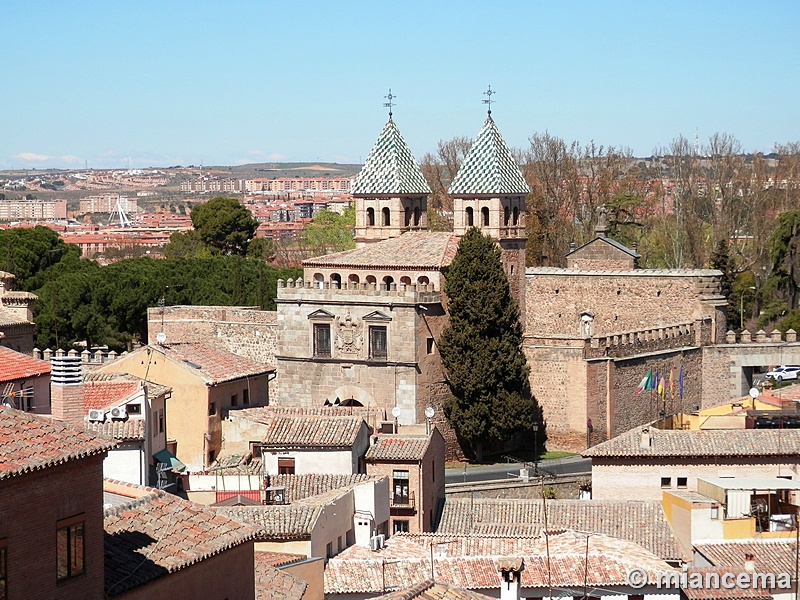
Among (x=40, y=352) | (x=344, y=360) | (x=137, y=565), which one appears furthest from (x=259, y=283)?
(x=137, y=565)

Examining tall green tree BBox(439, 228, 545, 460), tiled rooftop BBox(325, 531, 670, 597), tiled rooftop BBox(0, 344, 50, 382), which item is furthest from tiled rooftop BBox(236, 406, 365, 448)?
tall green tree BBox(439, 228, 545, 460)

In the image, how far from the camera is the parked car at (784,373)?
43.1 metres

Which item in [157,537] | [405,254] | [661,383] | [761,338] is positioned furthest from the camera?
[761,338]

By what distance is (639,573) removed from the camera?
22188 millimetres

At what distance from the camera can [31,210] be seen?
192 meters

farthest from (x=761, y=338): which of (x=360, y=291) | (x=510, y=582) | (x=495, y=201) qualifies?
(x=510, y=582)

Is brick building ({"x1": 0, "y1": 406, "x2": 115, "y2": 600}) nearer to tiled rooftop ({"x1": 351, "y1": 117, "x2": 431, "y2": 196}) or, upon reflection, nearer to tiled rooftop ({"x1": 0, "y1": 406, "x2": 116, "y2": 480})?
tiled rooftop ({"x1": 0, "y1": 406, "x2": 116, "y2": 480})

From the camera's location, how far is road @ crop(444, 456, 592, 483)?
36000 mm

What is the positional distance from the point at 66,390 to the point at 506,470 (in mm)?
19243

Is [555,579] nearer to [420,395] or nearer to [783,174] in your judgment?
[420,395]

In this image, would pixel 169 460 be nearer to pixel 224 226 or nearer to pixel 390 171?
pixel 390 171

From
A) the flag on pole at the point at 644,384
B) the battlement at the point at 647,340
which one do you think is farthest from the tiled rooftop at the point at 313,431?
the flag on pole at the point at 644,384

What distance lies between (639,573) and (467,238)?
16.9m

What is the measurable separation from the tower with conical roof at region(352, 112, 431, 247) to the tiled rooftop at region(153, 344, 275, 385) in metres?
6.88
